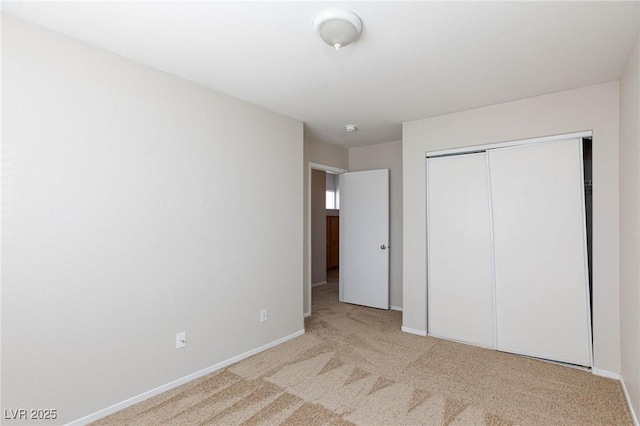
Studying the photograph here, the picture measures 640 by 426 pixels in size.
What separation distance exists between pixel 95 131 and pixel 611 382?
4319 millimetres

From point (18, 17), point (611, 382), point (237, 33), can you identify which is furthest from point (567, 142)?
point (18, 17)

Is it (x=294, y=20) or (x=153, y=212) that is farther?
(x=153, y=212)

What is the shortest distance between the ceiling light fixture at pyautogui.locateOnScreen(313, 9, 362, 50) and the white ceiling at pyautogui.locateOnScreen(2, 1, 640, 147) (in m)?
0.04

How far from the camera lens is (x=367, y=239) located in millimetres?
5027

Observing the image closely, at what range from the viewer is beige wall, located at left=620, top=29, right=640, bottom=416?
2080 mm

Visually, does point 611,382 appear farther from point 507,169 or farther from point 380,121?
point 380,121

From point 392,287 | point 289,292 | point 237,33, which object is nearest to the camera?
point 237,33

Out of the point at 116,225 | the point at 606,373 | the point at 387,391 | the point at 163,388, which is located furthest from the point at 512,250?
the point at 116,225

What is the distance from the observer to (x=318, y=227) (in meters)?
6.78

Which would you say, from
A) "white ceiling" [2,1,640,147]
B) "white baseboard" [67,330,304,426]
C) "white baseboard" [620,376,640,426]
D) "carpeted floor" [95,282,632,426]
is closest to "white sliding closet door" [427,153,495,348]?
"carpeted floor" [95,282,632,426]

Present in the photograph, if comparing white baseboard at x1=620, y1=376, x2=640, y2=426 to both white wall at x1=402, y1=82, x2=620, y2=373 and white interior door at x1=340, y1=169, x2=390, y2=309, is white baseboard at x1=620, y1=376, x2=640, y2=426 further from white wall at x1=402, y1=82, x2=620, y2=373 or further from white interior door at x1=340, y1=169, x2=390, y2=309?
white interior door at x1=340, y1=169, x2=390, y2=309

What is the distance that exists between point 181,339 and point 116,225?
1.05 meters

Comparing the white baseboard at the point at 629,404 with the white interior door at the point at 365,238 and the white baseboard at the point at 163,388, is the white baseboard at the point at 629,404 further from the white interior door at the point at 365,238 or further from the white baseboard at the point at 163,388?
the white baseboard at the point at 163,388

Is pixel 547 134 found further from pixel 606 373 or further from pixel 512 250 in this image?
pixel 606 373
